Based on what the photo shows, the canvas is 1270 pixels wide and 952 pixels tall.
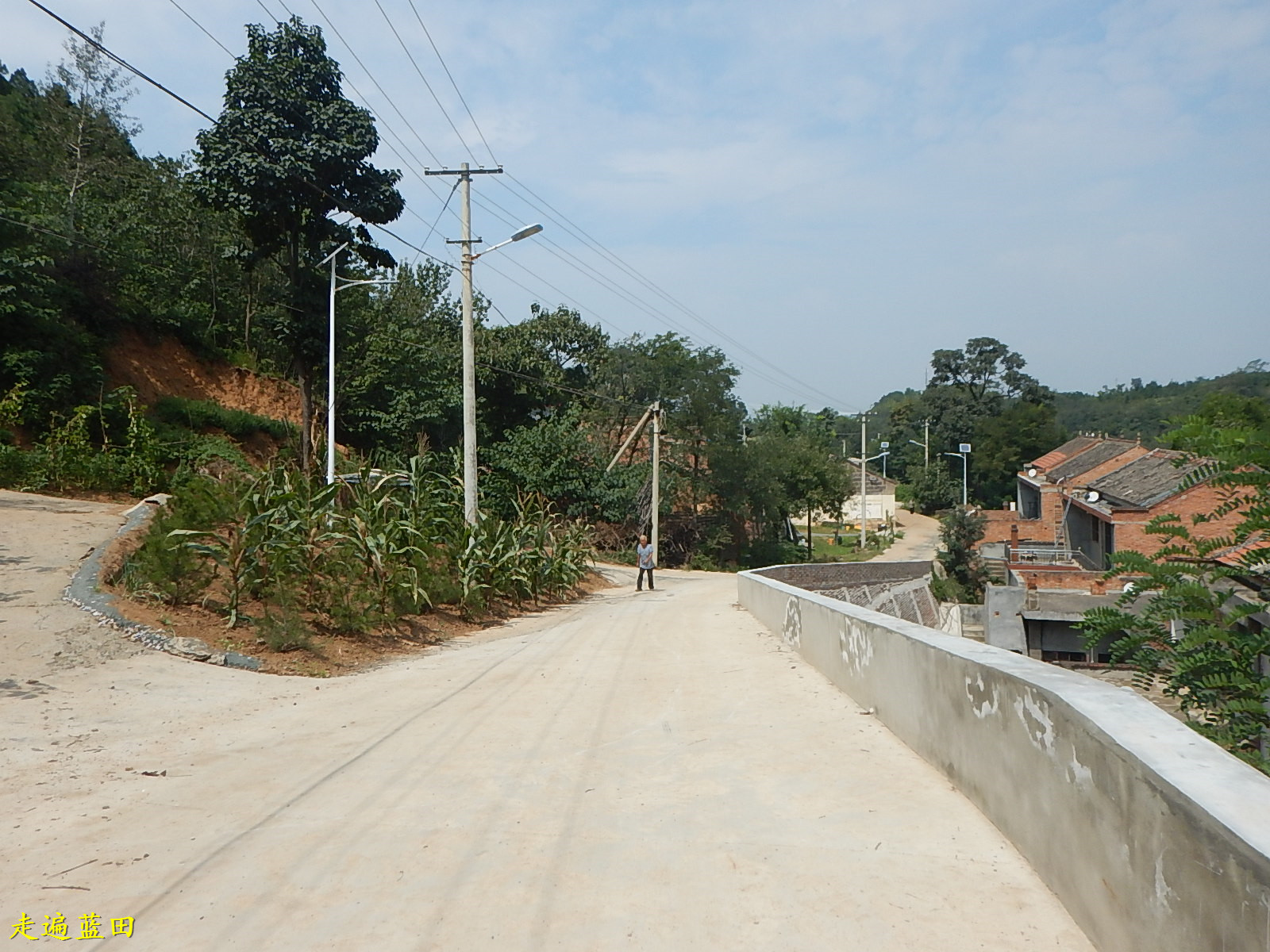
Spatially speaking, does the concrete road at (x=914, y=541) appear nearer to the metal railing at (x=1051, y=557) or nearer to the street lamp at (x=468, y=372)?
the metal railing at (x=1051, y=557)

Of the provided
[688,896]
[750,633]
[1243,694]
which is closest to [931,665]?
[688,896]

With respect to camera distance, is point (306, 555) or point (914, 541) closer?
point (306, 555)

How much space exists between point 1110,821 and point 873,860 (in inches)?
53.0

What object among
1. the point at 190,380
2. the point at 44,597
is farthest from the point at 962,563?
the point at 44,597

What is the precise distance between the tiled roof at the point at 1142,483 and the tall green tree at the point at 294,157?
25511 mm

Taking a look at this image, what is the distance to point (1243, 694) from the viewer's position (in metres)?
7.07

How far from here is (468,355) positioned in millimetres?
20984

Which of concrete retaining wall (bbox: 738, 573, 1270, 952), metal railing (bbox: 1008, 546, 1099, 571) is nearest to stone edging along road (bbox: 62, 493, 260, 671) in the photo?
concrete retaining wall (bbox: 738, 573, 1270, 952)

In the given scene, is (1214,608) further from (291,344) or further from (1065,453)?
(1065,453)

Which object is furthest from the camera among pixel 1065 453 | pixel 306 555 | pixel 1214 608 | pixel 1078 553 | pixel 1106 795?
pixel 1065 453

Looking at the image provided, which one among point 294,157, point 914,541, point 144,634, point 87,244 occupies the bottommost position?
point 914,541

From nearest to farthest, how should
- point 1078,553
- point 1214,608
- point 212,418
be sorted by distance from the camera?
1. point 1214,608
2. point 212,418
3. point 1078,553

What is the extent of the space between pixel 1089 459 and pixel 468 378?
138 ft

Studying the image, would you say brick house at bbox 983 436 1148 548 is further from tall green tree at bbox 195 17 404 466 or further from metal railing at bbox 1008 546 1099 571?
tall green tree at bbox 195 17 404 466
